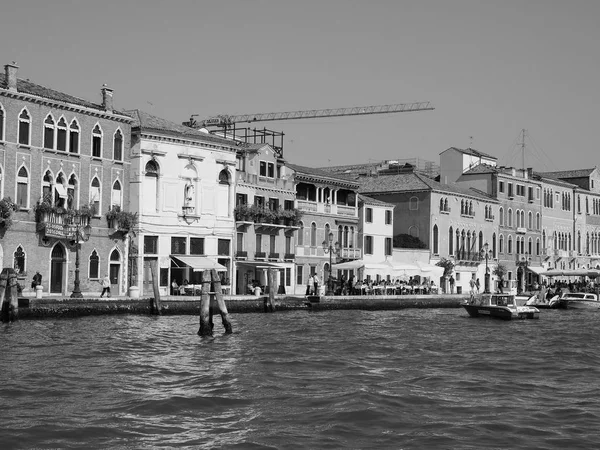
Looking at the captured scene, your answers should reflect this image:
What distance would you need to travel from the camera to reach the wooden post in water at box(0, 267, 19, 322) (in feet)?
103

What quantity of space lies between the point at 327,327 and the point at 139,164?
44.8 ft

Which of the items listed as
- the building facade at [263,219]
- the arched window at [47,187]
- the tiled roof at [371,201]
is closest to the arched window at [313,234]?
the building facade at [263,219]

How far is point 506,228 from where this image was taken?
73312mm

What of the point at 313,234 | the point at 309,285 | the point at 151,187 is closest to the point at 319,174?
the point at 313,234

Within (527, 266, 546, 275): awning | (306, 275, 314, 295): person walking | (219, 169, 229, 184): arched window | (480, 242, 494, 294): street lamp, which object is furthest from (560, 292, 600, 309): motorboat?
(219, 169, 229, 184): arched window

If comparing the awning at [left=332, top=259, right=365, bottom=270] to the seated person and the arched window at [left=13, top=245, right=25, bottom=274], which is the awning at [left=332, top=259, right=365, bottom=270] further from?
the arched window at [left=13, top=245, right=25, bottom=274]

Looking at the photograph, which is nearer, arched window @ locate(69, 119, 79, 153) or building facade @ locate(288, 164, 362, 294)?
arched window @ locate(69, 119, 79, 153)

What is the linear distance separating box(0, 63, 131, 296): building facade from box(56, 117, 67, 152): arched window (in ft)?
0.13

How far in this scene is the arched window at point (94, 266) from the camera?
41.9 metres

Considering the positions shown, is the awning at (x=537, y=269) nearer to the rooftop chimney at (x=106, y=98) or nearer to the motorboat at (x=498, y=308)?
the motorboat at (x=498, y=308)

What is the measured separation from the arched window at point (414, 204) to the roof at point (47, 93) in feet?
88.0

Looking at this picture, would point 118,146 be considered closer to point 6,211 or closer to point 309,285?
point 6,211

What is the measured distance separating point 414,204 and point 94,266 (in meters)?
27.6

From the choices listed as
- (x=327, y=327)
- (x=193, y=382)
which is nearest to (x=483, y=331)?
(x=327, y=327)
